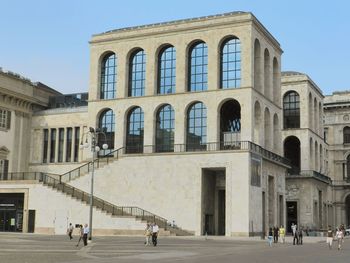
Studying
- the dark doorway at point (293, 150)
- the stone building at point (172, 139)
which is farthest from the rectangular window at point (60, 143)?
the dark doorway at point (293, 150)

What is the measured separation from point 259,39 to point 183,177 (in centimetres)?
1787

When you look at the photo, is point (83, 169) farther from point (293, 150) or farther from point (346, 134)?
point (346, 134)

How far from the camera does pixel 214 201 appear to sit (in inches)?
2418

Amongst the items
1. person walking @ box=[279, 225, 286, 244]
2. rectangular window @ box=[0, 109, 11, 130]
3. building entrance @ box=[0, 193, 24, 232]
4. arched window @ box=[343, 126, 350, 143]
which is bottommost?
person walking @ box=[279, 225, 286, 244]

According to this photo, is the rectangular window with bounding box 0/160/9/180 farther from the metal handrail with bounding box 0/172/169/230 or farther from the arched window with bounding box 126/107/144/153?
the arched window with bounding box 126/107/144/153

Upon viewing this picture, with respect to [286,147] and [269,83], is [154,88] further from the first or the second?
[286,147]

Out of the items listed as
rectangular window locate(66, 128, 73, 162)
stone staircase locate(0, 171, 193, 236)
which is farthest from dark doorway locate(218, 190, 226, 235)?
rectangular window locate(66, 128, 73, 162)

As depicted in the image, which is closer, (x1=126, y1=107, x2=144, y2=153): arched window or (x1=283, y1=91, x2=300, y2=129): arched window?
(x1=126, y1=107, x2=144, y2=153): arched window

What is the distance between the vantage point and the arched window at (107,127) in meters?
67.0

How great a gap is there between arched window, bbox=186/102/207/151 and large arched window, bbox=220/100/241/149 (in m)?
2.09

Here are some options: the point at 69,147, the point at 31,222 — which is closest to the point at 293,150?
the point at 69,147

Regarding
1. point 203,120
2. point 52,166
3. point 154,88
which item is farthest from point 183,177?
point 52,166

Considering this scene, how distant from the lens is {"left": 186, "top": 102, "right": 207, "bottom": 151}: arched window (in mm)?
62031

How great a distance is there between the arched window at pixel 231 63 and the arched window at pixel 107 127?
45.7 ft
